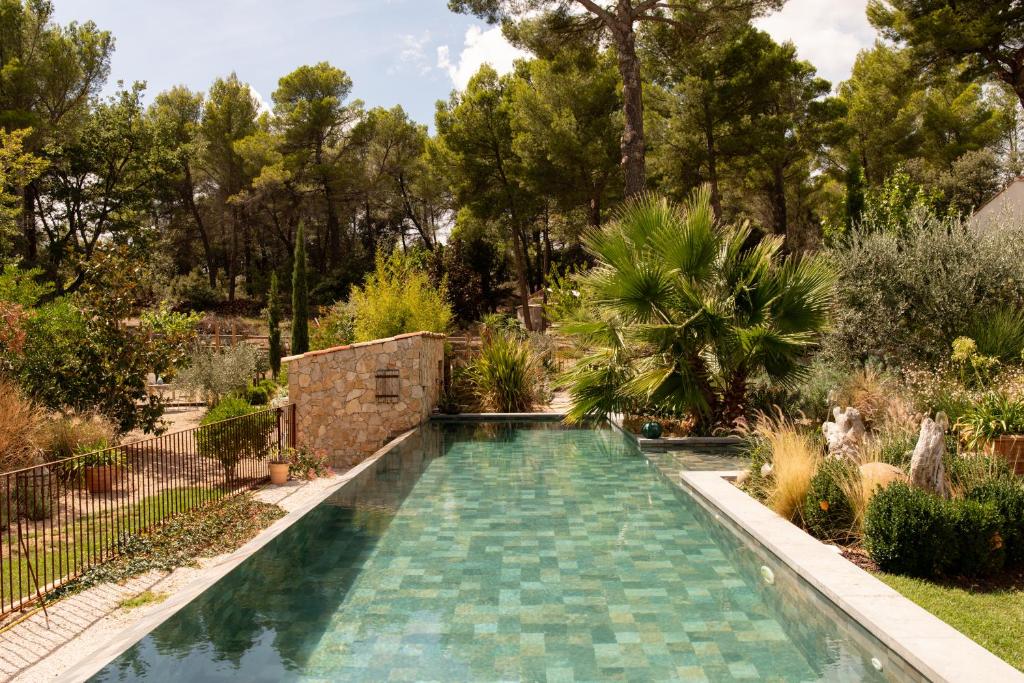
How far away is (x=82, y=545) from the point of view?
19.9 ft

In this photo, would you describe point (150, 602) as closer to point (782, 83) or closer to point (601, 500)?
point (601, 500)

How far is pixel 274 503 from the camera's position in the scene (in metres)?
7.93

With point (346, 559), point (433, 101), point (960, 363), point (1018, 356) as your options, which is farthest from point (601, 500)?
point (433, 101)

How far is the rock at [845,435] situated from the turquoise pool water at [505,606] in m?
1.34

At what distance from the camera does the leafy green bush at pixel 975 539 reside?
459 cm

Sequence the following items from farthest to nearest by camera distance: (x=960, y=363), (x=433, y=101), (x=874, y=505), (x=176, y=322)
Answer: (x=433, y=101) < (x=176, y=322) < (x=960, y=363) < (x=874, y=505)

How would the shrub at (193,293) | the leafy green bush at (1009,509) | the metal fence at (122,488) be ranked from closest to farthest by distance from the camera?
the leafy green bush at (1009,509) < the metal fence at (122,488) < the shrub at (193,293)

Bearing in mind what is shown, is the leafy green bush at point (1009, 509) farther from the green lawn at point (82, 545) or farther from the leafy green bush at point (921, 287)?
the green lawn at point (82, 545)

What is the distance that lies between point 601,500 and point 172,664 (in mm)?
4409

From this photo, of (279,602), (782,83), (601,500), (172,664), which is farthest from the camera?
(782,83)

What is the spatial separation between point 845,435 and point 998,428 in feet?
5.06

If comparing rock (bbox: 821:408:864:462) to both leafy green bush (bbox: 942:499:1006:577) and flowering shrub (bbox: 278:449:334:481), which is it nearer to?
leafy green bush (bbox: 942:499:1006:577)

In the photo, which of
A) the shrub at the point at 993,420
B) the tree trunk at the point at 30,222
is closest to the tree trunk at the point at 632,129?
the shrub at the point at 993,420

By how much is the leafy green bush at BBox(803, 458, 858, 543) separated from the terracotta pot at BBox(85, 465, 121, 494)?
294 inches
